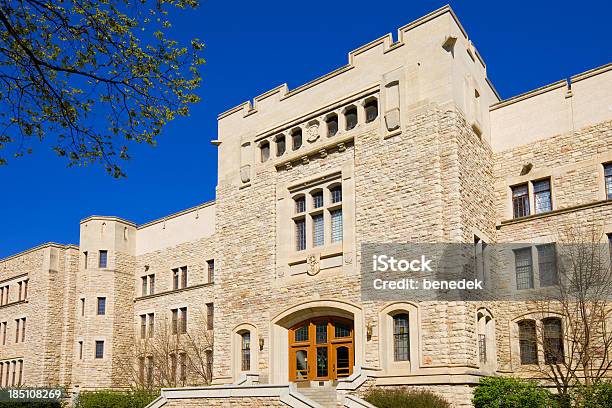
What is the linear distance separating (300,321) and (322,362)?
1.67 m

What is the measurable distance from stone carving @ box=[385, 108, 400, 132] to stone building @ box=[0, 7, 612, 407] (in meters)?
0.05

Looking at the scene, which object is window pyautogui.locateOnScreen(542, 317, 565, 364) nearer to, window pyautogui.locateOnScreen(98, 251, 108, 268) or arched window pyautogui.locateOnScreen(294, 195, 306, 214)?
arched window pyautogui.locateOnScreen(294, 195, 306, 214)

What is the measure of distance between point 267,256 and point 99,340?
50.8ft

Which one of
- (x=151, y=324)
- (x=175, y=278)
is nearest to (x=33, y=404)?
(x=151, y=324)

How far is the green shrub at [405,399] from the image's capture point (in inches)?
758

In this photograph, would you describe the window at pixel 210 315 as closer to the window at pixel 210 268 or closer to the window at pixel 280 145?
the window at pixel 210 268

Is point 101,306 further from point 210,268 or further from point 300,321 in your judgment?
point 300,321

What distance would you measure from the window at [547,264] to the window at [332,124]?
7.80 metres

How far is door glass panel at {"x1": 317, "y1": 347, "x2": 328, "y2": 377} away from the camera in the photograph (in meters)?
23.9

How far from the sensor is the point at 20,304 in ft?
137

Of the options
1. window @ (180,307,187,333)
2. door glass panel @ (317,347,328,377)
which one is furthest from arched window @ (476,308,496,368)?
window @ (180,307,187,333)

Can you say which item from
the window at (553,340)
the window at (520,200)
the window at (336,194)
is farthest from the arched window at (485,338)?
the window at (336,194)

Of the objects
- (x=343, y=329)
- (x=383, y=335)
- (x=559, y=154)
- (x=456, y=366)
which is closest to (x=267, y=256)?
(x=343, y=329)

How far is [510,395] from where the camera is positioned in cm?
1952
